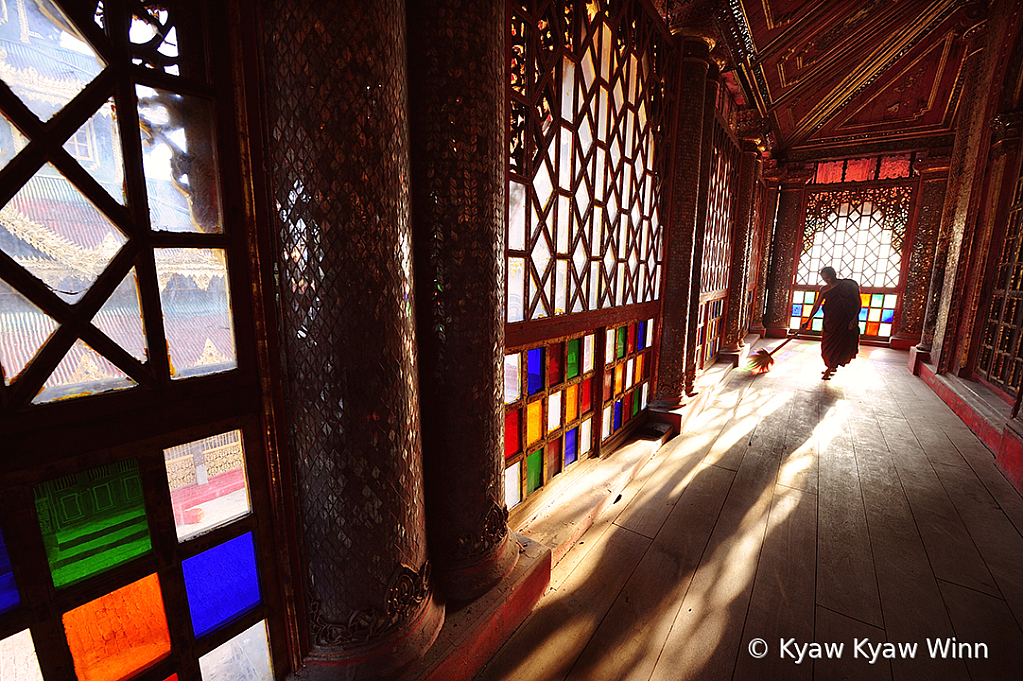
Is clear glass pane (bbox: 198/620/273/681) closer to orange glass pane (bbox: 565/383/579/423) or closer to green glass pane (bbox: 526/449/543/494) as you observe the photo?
green glass pane (bbox: 526/449/543/494)

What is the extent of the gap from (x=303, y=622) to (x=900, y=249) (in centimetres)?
1027

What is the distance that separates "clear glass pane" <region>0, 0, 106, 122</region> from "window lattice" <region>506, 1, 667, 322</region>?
1301 mm

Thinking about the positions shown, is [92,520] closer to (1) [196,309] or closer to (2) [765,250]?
(1) [196,309]

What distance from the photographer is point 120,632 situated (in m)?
0.89

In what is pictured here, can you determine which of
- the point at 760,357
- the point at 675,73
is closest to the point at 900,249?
the point at 760,357

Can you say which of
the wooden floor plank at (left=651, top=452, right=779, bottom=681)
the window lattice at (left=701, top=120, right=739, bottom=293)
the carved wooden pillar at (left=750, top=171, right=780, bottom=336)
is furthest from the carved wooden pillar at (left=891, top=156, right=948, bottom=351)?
the wooden floor plank at (left=651, top=452, right=779, bottom=681)

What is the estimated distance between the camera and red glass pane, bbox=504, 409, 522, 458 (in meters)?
1.98

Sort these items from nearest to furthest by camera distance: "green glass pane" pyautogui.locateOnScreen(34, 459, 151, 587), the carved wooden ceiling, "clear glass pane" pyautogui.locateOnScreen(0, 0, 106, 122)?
"clear glass pane" pyautogui.locateOnScreen(0, 0, 106, 122) → "green glass pane" pyautogui.locateOnScreen(34, 459, 151, 587) → the carved wooden ceiling

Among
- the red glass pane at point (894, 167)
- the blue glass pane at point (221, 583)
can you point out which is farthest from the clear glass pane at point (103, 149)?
the red glass pane at point (894, 167)

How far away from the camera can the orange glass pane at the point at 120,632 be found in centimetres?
84

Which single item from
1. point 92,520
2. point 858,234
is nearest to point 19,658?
point 92,520

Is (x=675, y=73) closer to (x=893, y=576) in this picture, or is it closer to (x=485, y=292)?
(x=485, y=292)

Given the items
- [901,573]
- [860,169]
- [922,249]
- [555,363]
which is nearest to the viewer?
[901,573]

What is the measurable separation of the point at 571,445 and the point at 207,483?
6.32ft
